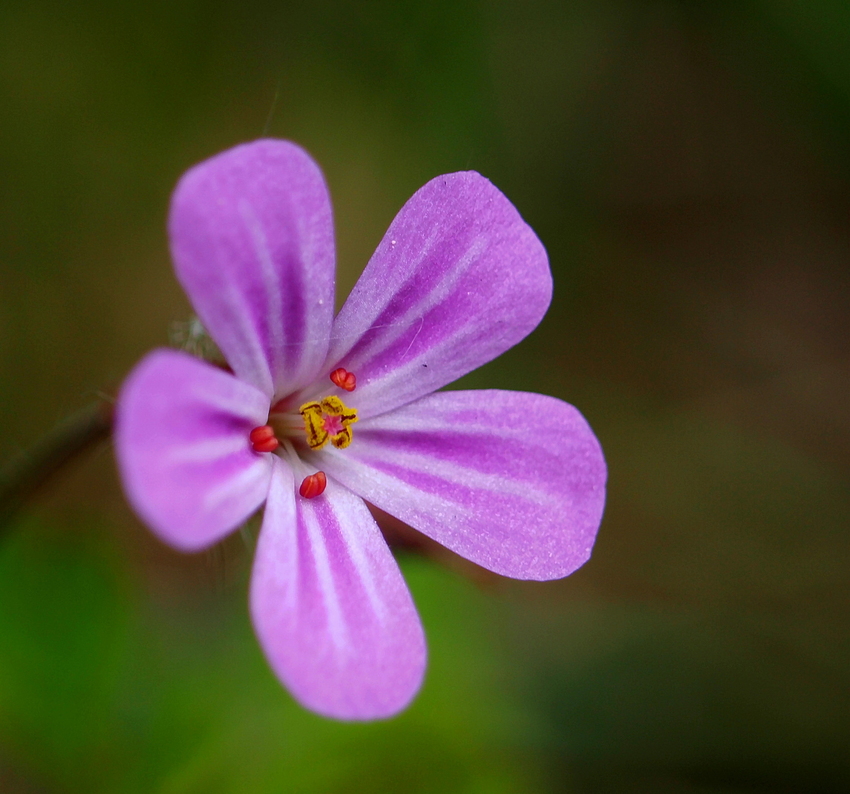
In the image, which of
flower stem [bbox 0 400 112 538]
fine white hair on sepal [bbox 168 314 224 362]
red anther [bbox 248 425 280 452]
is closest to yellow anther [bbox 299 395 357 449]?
red anther [bbox 248 425 280 452]

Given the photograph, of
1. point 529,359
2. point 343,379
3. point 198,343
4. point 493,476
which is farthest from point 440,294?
point 529,359

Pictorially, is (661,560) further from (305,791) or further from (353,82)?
(353,82)

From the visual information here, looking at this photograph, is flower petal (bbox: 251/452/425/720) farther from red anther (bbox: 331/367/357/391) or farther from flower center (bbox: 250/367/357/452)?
red anther (bbox: 331/367/357/391)

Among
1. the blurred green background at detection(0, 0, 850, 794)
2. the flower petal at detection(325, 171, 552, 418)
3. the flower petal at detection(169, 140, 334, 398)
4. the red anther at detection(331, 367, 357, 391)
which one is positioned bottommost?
the blurred green background at detection(0, 0, 850, 794)

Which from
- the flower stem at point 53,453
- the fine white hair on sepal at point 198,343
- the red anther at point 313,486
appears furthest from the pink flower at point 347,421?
the flower stem at point 53,453

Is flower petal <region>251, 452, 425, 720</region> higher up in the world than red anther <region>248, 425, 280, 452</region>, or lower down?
lower down

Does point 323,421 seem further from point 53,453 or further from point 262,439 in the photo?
point 53,453

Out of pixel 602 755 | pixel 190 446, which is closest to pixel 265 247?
pixel 190 446
